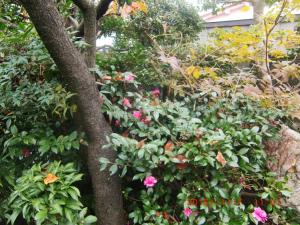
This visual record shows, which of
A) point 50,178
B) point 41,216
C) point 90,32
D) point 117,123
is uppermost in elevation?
A: point 90,32

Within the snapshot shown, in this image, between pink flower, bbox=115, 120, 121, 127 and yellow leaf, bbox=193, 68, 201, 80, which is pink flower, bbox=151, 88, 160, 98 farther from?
pink flower, bbox=115, 120, 121, 127

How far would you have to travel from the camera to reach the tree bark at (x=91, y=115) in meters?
2.07

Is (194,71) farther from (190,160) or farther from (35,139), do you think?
(35,139)

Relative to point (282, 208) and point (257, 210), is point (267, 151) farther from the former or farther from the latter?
point (257, 210)

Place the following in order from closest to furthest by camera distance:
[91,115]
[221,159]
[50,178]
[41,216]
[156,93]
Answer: [41,216], [50,178], [221,159], [91,115], [156,93]

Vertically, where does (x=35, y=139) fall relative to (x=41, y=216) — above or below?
above

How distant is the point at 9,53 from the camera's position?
2891 millimetres

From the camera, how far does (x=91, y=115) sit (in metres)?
2.33

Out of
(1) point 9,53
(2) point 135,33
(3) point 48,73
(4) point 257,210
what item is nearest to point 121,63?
(3) point 48,73

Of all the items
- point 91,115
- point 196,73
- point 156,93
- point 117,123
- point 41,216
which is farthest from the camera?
point 156,93

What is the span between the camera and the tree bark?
2.07 metres

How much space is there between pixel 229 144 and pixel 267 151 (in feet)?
2.58

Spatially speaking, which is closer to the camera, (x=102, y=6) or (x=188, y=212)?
(x=188, y=212)

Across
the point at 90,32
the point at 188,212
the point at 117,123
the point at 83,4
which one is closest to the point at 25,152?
the point at 117,123
